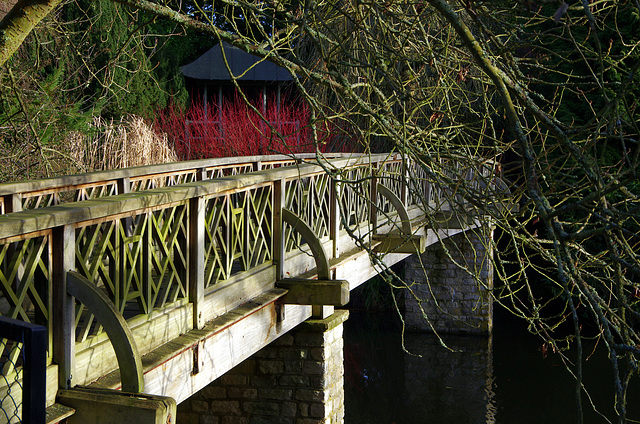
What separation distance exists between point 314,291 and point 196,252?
1.73m

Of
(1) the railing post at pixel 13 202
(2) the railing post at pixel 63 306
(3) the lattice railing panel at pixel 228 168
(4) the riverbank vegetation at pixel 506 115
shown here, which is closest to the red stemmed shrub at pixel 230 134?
(3) the lattice railing panel at pixel 228 168

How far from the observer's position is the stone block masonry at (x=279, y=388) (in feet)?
23.4

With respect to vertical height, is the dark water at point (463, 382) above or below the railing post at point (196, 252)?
below

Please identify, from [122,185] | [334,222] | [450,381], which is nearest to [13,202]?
[122,185]

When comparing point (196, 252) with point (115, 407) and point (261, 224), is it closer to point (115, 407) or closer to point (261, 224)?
point (261, 224)

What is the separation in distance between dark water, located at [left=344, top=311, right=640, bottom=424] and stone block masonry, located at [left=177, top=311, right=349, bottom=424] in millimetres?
4303

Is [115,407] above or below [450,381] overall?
above

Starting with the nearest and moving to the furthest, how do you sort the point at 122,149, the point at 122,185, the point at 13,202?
the point at 13,202
the point at 122,185
the point at 122,149

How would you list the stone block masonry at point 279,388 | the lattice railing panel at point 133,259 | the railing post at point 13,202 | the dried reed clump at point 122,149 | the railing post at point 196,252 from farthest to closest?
1. the dried reed clump at point 122,149
2. the stone block masonry at point 279,388
3. the railing post at point 13,202
4. the railing post at point 196,252
5. the lattice railing panel at point 133,259

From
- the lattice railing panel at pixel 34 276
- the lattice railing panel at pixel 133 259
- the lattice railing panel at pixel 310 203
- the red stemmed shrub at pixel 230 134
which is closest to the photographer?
the lattice railing panel at pixel 34 276

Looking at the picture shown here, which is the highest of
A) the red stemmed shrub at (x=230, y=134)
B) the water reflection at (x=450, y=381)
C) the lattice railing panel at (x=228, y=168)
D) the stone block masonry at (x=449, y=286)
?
the red stemmed shrub at (x=230, y=134)

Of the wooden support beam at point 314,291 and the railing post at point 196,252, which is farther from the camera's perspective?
the wooden support beam at point 314,291

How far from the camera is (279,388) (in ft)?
23.6

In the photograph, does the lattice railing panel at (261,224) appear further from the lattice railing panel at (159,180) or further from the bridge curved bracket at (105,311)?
the bridge curved bracket at (105,311)
